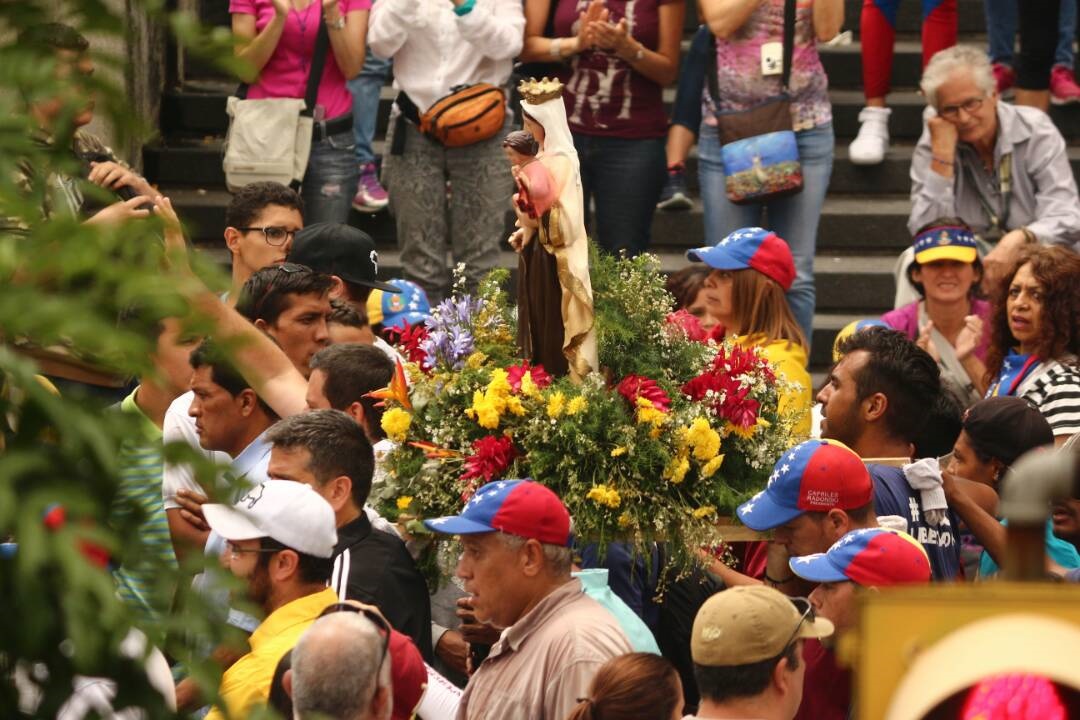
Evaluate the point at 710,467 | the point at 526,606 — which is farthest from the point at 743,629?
the point at 710,467

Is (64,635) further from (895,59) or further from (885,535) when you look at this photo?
(895,59)

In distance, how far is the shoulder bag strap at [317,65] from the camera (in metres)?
9.46

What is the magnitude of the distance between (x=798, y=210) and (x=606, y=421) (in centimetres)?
406

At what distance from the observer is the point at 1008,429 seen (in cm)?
624

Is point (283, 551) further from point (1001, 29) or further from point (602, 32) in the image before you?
point (1001, 29)

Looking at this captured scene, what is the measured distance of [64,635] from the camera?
2.16 m

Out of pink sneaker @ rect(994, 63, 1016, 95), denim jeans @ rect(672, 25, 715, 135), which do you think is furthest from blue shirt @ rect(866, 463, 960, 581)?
pink sneaker @ rect(994, 63, 1016, 95)

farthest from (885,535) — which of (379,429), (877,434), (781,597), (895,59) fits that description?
(895,59)

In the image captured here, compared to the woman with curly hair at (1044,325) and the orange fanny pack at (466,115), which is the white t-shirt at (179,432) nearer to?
the orange fanny pack at (466,115)

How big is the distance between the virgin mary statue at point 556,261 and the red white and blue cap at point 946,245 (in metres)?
2.78

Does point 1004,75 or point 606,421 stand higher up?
point 1004,75

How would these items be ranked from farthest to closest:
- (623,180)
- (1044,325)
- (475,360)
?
1. (623,180)
2. (1044,325)
3. (475,360)

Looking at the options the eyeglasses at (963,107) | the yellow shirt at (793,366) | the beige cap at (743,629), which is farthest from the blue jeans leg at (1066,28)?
the beige cap at (743,629)

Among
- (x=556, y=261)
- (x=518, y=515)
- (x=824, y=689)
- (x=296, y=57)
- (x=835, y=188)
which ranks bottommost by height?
(x=824, y=689)
